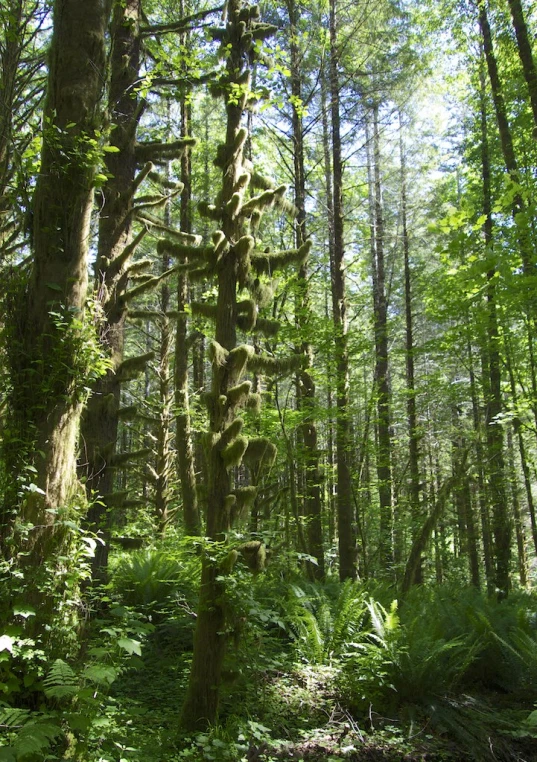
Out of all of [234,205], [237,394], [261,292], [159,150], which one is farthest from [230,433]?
[159,150]

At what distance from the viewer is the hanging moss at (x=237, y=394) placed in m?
4.91

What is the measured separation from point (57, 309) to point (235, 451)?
76.3 inches

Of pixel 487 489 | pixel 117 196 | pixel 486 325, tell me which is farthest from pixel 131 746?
pixel 487 489

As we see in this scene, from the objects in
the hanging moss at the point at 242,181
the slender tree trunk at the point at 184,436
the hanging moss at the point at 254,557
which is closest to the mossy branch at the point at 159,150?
the hanging moss at the point at 242,181

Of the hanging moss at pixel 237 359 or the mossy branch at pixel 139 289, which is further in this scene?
the mossy branch at pixel 139 289

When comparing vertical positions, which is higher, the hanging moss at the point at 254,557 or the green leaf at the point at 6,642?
the hanging moss at the point at 254,557

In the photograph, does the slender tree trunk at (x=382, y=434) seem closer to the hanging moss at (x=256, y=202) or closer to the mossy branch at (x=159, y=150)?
the hanging moss at (x=256, y=202)

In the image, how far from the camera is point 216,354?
4855mm

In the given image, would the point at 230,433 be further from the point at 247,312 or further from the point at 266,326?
the point at 266,326

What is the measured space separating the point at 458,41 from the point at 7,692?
13.8 metres

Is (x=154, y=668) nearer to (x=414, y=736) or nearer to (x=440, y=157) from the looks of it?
(x=414, y=736)

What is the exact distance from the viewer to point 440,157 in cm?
1908

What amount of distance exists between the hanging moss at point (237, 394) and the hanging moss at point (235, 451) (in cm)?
39

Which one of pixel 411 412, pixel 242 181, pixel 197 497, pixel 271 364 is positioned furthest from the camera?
pixel 411 412
